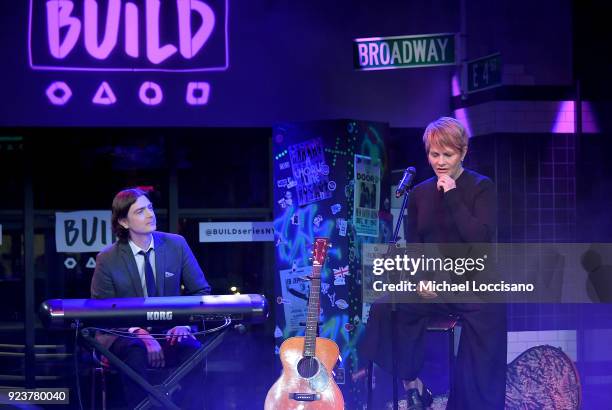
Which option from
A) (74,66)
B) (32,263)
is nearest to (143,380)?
(32,263)

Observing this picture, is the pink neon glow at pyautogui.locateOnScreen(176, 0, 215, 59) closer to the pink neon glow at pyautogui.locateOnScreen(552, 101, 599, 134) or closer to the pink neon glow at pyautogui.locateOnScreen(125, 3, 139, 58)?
the pink neon glow at pyautogui.locateOnScreen(125, 3, 139, 58)

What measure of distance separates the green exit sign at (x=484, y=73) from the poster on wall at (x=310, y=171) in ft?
3.83

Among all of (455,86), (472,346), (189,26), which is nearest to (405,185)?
(472,346)

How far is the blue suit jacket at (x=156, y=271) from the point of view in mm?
5234

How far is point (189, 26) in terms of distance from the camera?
693cm

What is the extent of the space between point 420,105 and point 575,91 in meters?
1.19

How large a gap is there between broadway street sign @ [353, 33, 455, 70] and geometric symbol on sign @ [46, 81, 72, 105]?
221 centimetres

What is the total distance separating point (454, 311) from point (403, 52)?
6.96 ft

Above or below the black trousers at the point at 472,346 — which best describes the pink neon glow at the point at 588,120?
above

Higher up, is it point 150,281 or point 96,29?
point 96,29

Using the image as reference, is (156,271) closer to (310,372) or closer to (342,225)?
(310,372)

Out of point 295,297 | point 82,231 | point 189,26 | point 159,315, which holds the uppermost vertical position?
point 189,26

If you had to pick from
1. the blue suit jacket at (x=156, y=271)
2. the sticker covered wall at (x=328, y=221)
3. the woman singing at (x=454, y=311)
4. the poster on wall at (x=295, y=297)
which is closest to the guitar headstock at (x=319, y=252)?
Result: the woman singing at (x=454, y=311)

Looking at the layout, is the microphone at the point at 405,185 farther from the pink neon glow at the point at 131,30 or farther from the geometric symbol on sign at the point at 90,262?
the geometric symbol on sign at the point at 90,262
